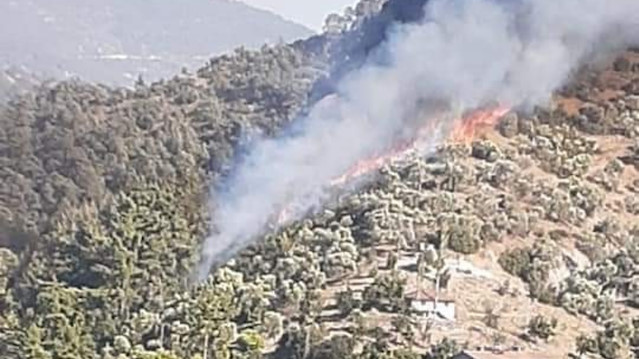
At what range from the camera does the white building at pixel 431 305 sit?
36.2 metres

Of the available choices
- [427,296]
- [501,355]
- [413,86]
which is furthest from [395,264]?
[413,86]

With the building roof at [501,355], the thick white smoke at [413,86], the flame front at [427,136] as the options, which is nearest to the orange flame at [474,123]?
the flame front at [427,136]

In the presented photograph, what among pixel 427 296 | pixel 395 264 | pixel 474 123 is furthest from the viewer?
pixel 474 123

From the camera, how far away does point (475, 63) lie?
51.3m

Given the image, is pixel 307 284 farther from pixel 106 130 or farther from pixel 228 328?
pixel 106 130

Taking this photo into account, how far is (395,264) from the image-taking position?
39219 mm

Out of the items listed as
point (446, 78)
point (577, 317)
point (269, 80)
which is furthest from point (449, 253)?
point (269, 80)

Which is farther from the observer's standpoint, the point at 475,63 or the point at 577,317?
the point at 475,63

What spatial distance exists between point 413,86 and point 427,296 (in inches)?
596

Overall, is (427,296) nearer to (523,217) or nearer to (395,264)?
(395,264)

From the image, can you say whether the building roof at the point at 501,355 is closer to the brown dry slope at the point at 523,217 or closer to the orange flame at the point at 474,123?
the brown dry slope at the point at 523,217

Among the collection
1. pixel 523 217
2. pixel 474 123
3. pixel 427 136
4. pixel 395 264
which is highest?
pixel 474 123

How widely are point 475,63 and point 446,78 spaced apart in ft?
3.48

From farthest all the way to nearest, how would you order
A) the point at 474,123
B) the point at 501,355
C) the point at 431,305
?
1. the point at 474,123
2. the point at 431,305
3. the point at 501,355
